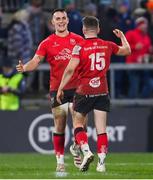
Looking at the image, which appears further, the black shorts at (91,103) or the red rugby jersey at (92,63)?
the black shorts at (91,103)

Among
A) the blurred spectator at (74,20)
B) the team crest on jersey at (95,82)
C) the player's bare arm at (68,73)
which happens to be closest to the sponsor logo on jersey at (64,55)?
the player's bare arm at (68,73)

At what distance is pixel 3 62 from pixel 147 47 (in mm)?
3278

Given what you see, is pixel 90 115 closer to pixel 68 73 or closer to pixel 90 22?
pixel 68 73

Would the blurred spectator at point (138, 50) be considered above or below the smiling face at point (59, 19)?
below

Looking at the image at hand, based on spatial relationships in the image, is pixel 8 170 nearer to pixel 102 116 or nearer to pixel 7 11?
pixel 102 116

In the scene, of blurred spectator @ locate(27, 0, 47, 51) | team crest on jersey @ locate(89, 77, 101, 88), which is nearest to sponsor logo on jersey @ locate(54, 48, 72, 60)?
team crest on jersey @ locate(89, 77, 101, 88)

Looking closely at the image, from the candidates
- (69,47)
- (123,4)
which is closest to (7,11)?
(123,4)

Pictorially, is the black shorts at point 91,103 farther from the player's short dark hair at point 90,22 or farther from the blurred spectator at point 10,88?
the blurred spectator at point 10,88

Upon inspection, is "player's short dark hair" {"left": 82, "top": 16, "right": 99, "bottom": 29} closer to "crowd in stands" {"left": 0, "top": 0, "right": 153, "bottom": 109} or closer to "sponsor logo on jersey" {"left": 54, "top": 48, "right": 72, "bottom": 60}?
"sponsor logo on jersey" {"left": 54, "top": 48, "right": 72, "bottom": 60}

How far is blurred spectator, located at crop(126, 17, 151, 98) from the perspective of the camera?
2433 centimetres

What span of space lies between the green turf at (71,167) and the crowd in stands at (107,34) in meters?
3.45

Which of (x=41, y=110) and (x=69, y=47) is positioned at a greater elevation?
(x=69, y=47)

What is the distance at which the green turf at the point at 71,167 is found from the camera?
15.0 m

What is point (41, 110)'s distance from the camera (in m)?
23.0
